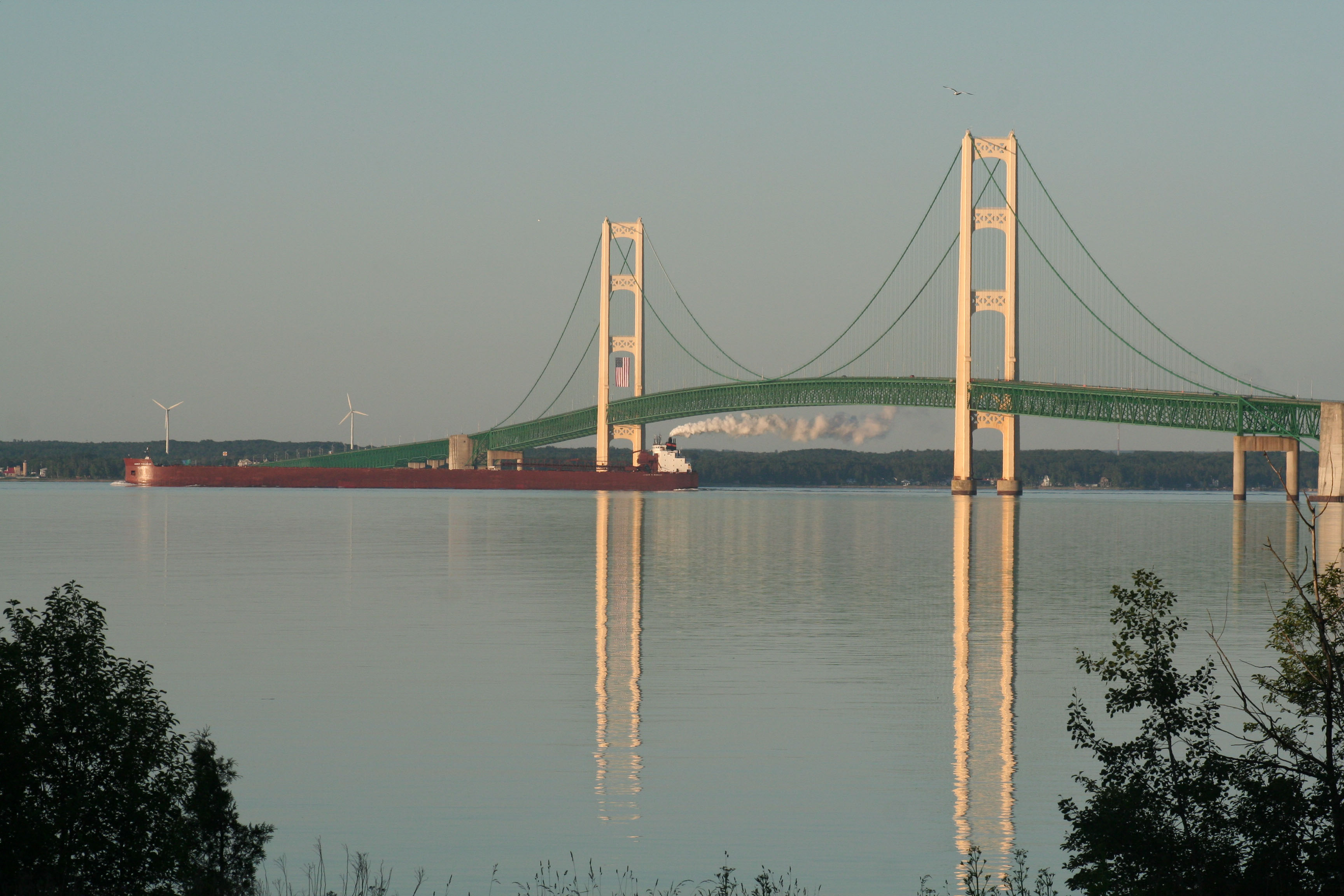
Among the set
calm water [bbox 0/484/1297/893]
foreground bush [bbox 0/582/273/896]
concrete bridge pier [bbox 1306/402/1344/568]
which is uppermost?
concrete bridge pier [bbox 1306/402/1344/568]

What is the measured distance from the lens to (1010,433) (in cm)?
7775

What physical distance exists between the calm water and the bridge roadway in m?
42.3

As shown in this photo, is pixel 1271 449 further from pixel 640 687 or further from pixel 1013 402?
pixel 640 687

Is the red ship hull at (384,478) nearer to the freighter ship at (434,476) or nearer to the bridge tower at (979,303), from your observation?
the freighter ship at (434,476)

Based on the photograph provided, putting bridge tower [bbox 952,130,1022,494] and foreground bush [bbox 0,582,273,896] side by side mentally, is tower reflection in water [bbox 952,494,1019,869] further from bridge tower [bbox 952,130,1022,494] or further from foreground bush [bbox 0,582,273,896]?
bridge tower [bbox 952,130,1022,494]

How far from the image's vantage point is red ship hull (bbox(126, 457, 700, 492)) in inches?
3954

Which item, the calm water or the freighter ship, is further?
the freighter ship

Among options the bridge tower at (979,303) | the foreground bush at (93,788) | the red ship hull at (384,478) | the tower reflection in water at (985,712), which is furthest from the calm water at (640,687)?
the red ship hull at (384,478)

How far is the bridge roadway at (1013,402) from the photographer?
71562mm

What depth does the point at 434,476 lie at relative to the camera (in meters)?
104

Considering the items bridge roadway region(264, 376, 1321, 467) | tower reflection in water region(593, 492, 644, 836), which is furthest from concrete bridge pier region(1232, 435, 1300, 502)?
tower reflection in water region(593, 492, 644, 836)

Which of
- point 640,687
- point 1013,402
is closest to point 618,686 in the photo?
point 640,687

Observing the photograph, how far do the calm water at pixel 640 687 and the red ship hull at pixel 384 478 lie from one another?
6940 cm

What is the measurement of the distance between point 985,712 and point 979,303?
65805 millimetres
